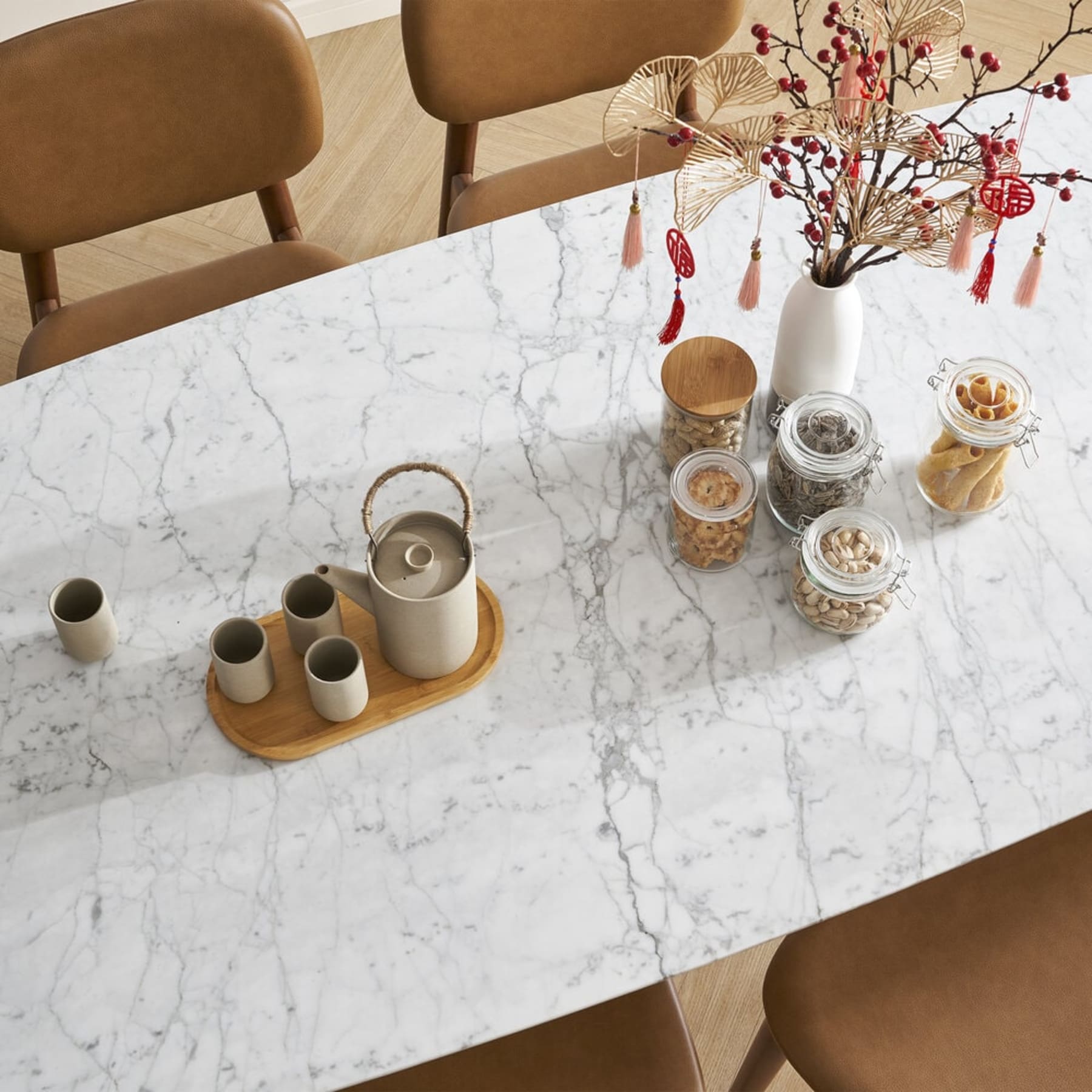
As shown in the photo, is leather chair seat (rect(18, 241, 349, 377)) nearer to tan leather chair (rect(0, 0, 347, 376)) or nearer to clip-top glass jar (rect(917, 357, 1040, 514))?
tan leather chair (rect(0, 0, 347, 376))

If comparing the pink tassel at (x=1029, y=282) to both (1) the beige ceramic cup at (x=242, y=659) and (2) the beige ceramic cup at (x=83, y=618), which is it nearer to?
(1) the beige ceramic cup at (x=242, y=659)

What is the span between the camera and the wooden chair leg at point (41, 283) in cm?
176

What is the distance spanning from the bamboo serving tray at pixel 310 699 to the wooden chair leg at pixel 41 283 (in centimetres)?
85

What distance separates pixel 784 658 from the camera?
1.20 m

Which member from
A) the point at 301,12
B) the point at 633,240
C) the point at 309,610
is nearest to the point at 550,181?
the point at 633,240

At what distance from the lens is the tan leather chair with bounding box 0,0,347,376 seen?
5.05 feet

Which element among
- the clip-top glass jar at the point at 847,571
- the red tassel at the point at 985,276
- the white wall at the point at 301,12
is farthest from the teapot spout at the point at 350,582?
the white wall at the point at 301,12

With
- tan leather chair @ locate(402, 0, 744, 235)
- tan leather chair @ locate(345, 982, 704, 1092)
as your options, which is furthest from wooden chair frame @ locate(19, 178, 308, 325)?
tan leather chair @ locate(345, 982, 704, 1092)

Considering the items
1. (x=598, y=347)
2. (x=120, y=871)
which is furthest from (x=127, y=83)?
(x=120, y=871)

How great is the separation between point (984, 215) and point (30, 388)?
1.04 meters

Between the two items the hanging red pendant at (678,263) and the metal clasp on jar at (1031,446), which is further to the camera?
the metal clasp on jar at (1031,446)

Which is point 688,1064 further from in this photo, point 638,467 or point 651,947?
point 638,467

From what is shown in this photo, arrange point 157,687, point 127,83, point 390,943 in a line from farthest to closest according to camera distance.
Answer: point 127,83 < point 157,687 < point 390,943

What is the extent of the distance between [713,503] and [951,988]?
1.89ft
